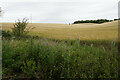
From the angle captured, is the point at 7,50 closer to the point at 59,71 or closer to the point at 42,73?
the point at 42,73

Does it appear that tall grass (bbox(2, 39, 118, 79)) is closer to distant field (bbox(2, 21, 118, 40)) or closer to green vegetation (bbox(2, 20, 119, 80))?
green vegetation (bbox(2, 20, 119, 80))

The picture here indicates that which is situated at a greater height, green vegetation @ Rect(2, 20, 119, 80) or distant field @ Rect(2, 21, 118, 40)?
distant field @ Rect(2, 21, 118, 40)

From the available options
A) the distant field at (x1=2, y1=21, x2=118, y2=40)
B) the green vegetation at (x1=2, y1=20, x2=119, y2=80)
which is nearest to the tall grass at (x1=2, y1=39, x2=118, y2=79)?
the green vegetation at (x1=2, y1=20, x2=119, y2=80)

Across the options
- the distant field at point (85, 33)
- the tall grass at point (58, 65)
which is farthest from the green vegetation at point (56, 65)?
the distant field at point (85, 33)

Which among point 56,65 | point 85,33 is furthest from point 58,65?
point 85,33

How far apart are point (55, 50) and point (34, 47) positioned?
620mm

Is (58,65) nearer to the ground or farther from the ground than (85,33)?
nearer to the ground

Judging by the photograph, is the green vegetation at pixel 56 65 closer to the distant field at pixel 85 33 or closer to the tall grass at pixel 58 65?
the tall grass at pixel 58 65

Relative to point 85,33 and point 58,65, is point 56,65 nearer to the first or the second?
point 58,65

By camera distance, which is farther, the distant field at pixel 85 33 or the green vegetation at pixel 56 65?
the distant field at pixel 85 33

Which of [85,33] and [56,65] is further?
[85,33]

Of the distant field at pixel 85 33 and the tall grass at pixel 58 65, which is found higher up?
the distant field at pixel 85 33

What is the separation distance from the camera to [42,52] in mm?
3287

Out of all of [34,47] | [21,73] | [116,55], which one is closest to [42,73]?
[21,73]
